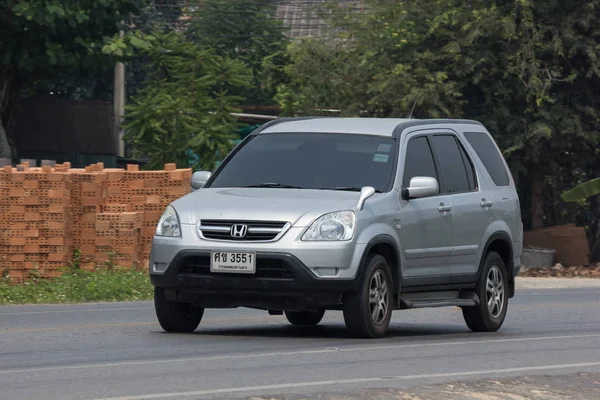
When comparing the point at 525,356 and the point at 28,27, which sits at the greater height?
the point at 28,27

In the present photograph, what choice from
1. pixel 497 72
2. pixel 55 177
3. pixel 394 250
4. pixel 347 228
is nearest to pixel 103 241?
pixel 55 177

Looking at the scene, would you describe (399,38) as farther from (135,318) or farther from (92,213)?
(135,318)

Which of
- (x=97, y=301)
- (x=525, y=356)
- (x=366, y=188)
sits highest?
(x=366, y=188)

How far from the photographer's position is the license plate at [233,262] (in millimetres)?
10273

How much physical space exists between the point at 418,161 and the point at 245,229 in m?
2.18

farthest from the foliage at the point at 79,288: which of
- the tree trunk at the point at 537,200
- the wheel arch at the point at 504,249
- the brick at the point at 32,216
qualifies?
the tree trunk at the point at 537,200

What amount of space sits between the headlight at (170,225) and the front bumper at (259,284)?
249 mm

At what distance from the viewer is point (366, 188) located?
10828 millimetres

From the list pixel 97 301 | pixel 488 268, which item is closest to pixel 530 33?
pixel 97 301

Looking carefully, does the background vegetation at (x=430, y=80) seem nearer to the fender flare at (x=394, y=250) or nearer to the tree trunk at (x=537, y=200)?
the tree trunk at (x=537, y=200)

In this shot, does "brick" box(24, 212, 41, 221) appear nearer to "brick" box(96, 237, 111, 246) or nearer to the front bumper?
"brick" box(96, 237, 111, 246)

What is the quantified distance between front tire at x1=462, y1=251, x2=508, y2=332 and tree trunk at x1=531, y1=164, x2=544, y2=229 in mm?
19204

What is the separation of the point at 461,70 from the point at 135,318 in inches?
686

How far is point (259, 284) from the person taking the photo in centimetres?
1030
